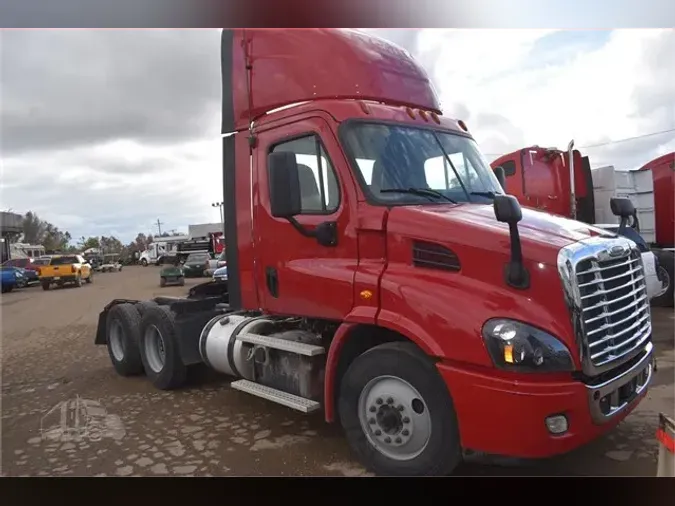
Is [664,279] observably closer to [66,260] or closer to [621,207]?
[621,207]

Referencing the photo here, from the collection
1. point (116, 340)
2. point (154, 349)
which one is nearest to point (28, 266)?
point (116, 340)

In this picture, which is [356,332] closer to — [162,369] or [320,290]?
[320,290]

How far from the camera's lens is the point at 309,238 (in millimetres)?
4074

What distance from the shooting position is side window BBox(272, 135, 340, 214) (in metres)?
3.94

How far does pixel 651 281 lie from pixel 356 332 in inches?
250

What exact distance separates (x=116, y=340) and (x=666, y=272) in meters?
9.13

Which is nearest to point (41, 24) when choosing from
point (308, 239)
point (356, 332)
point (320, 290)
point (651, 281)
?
point (308, 239)

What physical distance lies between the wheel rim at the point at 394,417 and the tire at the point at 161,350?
2929 mm

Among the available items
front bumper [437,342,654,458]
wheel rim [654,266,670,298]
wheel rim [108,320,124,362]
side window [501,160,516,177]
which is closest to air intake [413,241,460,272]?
front bumper [437,342,654,458]

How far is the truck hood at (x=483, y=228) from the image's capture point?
317 centimetres

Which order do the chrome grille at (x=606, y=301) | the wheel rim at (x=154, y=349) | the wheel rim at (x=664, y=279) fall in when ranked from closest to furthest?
the chrome grille at (x=606, y=301)
the wheel rim at (x=154, y=349)
the wheel rim at (x=664, y=279)

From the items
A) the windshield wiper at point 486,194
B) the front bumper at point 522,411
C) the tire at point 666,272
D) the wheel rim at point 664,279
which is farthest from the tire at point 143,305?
the tire at point 666,272

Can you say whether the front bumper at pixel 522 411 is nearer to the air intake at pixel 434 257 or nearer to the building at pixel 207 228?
the air intake at pixel 434 257

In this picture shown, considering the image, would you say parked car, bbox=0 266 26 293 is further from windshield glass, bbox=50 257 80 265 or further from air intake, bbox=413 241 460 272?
air intake, bbox=413 241 460 272
